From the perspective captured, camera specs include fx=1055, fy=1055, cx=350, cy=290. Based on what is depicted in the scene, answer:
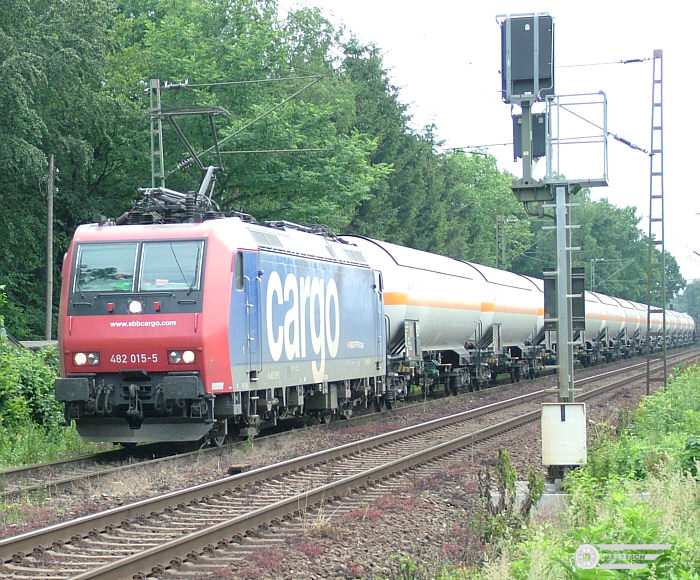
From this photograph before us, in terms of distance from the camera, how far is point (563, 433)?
11406 mm

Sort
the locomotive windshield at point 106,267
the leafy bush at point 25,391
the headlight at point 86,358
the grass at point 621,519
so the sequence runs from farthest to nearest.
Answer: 1. the leafy bush at point 25,391
2. the locomotive windshield at point 106,267
3. the headlight at point 86,358
4. the grass at point 621,519

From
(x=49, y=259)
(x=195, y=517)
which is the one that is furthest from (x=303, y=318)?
(x=49, y=259)

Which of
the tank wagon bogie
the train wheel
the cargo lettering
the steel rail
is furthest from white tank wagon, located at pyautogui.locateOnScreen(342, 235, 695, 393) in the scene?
the train wheel

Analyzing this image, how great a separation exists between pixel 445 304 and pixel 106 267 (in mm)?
13081

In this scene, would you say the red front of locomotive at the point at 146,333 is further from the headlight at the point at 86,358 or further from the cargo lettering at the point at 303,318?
the cargo lettering at the point at 303,318

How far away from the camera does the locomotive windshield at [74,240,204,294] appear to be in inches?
550

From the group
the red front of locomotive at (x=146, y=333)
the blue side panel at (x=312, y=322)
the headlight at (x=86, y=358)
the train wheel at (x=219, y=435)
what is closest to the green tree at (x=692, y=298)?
the blue side panel at (x=312, y=322)

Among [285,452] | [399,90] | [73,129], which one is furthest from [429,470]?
[399,90]

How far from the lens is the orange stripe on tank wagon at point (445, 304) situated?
74.4 ft

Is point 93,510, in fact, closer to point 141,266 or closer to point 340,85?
point 141,266

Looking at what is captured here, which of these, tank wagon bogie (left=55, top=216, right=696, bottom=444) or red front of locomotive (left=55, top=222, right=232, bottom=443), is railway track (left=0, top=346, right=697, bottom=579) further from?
red front of locomotive (left=55, top=222, right=232, bottom=443)

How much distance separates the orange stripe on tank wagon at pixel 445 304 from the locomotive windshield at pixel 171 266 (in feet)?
29.3

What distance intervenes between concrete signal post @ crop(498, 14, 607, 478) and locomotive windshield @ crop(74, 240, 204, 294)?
4439mm

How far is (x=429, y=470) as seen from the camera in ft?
44.0
